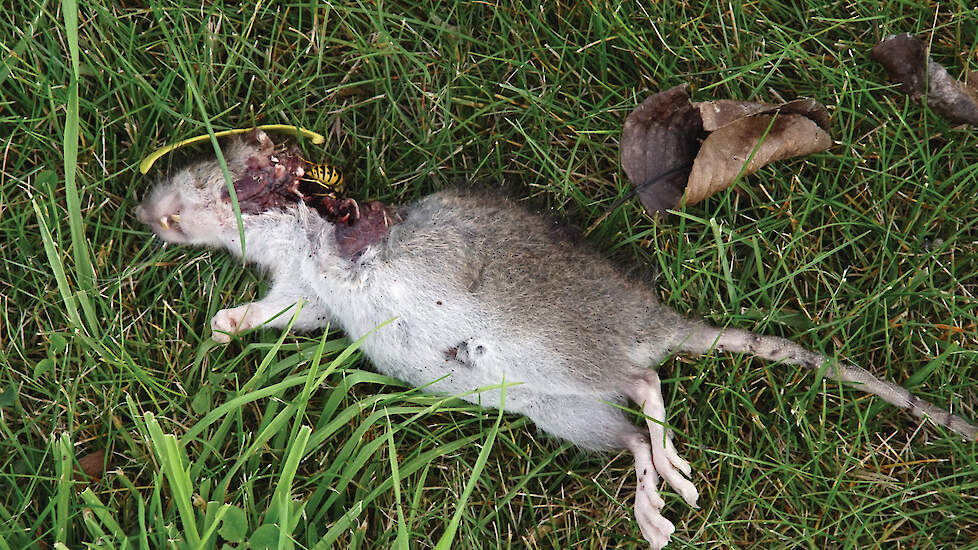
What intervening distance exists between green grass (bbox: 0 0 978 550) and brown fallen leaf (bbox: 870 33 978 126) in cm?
7

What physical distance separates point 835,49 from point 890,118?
14.5 inches

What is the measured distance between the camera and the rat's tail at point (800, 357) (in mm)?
3047

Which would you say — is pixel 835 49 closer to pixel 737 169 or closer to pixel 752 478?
pixel 737 169

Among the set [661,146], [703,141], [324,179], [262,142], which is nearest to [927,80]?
[703,141]

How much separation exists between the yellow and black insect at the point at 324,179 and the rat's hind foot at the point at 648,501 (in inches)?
59.2

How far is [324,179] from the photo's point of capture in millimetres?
3037

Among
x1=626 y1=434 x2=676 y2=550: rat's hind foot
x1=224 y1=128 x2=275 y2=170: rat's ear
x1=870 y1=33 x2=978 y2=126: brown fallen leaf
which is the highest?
x1=224 y1=128 x2=275 y2=170: rat's ear

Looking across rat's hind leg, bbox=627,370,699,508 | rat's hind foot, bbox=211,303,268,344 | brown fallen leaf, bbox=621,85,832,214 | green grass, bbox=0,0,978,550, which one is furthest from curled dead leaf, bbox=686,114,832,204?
rat's hind foot, bbox=211,303,268,344

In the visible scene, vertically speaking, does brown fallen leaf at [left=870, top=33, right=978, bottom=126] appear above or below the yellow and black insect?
below

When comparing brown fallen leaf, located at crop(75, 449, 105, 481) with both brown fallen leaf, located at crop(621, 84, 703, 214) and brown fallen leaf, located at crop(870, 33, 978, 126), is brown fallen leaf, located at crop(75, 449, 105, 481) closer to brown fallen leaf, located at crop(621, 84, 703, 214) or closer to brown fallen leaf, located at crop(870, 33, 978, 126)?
brown fallen leaf, located at crop(621, 84, 703, 214)

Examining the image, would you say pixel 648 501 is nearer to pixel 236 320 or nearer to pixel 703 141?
pixel 703 141

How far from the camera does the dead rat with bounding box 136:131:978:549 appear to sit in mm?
2801

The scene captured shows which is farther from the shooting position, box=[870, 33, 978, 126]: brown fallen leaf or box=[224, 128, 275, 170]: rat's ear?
box=[870, 33, 978, 126]: brown fallen leaf

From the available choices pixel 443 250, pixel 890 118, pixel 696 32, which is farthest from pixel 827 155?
pixel 443 250
